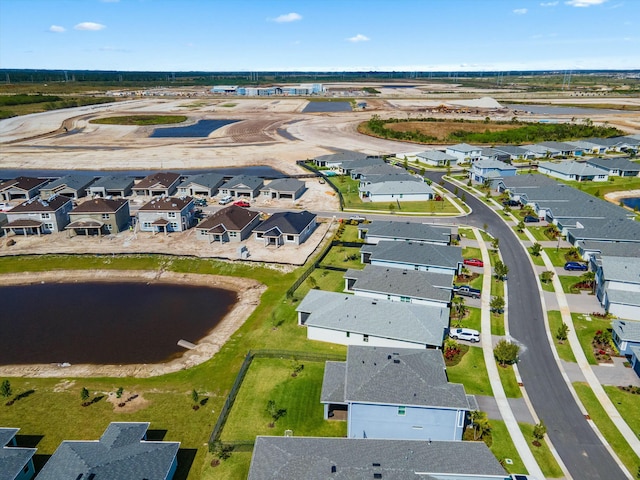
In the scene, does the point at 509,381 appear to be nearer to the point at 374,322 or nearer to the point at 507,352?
the point at 507,352

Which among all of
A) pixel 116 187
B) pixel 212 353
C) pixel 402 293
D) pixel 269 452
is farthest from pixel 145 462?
pixel 116 187

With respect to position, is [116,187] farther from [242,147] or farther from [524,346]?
[524,346]

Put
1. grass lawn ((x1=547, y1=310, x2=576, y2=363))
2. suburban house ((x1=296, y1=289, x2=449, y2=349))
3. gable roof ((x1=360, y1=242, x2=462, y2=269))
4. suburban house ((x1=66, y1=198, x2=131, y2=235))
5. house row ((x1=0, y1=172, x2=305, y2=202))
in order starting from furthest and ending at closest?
house row ((x1=0, y1=172, x2=305, y2=202)), suburban house ((x1=66, y1=198, x2=131, y2=235)), gable roof ((x1=360, y1=242, x2=462, y2=269)), grass lawn ((x1=547, y1=310, x2=576, y2=363)), suburban house ((x1=296, y1=289, x2=449, y2=349))

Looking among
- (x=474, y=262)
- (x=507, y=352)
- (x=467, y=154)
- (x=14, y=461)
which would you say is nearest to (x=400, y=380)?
(x=507, y=352)

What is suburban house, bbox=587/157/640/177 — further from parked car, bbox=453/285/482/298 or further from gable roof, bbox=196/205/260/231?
gable roof, bbox=196/205/260/231

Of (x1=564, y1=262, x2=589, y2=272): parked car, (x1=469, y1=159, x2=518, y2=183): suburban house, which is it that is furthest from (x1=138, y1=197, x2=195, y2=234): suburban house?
(x1=469, y1=159, x2=518, y2=183): suburban house
